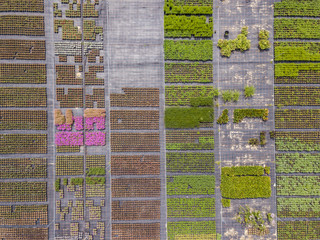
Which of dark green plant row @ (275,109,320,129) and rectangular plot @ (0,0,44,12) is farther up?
rectangular plot @ (0,0,44,12)

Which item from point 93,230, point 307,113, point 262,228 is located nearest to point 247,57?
point 307,113

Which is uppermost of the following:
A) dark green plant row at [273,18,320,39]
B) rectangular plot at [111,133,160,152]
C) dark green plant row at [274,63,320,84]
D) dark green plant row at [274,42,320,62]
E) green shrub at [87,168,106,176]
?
dark green plant row at [273,18,320,39]

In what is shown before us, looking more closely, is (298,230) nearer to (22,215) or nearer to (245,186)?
(245,186)

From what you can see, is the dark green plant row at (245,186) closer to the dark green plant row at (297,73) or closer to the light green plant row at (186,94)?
the light green plant row at (186,94)

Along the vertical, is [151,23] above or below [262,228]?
above

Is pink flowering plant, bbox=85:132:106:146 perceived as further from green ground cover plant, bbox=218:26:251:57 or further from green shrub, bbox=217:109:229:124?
green ground cover plant, bbox=218:26:251:57

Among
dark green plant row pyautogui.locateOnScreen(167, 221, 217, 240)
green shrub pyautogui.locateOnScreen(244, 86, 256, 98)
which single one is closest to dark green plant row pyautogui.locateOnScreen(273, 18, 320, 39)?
green shrub pyautogui.locateOnScreen(244, 86, 256, 98)

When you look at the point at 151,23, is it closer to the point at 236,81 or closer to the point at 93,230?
the point at 236,81
